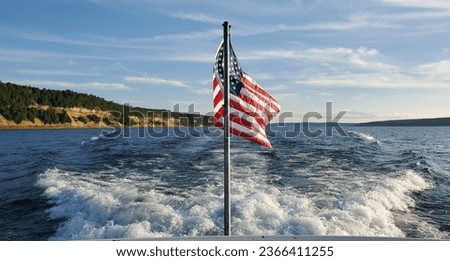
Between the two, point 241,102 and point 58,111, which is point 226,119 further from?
point 58,111

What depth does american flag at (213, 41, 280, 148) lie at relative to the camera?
21.9 ft

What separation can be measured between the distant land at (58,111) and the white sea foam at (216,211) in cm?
6979

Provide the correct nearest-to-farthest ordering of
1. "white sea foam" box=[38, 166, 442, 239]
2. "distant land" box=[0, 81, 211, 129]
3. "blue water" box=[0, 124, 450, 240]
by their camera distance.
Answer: "white sea foam" box=[38, 166, 442, 239], "blue water" box=[0, 124, 450, 240], "distant land" box=[0, 81, 211, 129]

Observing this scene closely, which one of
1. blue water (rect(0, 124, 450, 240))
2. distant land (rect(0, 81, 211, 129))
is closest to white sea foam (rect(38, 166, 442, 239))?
blue water (rect(0, 124, 450, 240))

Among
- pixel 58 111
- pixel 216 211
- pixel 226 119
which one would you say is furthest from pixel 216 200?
pixel 58 111

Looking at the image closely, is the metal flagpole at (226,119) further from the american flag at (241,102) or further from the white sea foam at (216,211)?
the white sea foam at (216,211)

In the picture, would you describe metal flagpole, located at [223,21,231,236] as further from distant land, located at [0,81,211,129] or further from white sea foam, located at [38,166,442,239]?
distant land, located at [0,81,211,129]

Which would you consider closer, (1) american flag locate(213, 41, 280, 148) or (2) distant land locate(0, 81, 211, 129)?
(1) american flag locate(213, 41, 280, 148)

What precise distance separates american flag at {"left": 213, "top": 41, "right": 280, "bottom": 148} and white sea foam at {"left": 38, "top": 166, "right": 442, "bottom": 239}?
4.03 metres

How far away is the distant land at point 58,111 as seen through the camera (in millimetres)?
102375

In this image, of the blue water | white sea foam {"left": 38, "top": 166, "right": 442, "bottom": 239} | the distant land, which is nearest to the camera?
white sea foam {"left": 38, "top": 166, "right": 442, "bottom": 239}

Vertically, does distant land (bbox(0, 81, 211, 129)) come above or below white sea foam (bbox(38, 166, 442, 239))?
above
